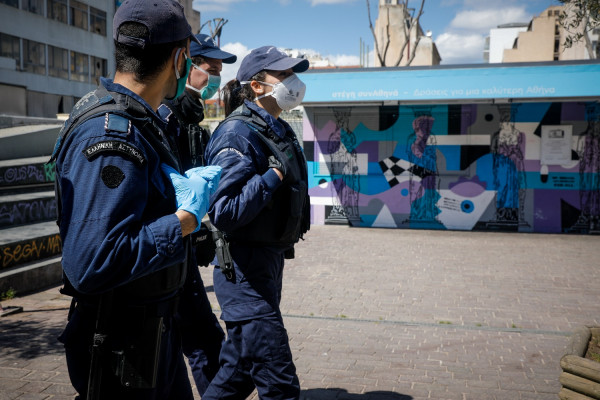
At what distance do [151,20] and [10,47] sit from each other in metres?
45.8

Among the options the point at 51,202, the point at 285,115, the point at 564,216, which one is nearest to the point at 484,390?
the point at 51,202

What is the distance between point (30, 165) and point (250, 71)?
23.0ft

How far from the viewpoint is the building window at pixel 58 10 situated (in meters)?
45.3

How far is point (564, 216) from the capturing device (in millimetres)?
12914

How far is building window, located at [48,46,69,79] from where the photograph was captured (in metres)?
45.7

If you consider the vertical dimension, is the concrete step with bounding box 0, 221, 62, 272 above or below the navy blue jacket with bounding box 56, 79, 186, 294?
below

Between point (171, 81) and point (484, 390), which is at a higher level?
point (171, 81)

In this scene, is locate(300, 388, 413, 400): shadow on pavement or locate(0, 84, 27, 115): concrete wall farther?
locate(0, 84, 27, 115): concrete wall

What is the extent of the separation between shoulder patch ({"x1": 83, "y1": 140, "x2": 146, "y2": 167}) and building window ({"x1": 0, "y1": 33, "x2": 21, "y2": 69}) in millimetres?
45341

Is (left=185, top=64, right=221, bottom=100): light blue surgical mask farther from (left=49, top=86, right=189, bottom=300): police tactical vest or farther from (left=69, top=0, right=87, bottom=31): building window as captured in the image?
(left=69, top=0, right=87, bottom=31): building window

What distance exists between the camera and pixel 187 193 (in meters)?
2.04

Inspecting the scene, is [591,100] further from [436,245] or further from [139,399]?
[139,399]

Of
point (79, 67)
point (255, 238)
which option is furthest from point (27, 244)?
point (79, 67)

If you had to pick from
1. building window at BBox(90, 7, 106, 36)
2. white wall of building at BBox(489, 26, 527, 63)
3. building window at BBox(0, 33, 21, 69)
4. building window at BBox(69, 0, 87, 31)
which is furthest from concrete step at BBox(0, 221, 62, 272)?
white wall of building at BBox(489, 26, 527, 63)
